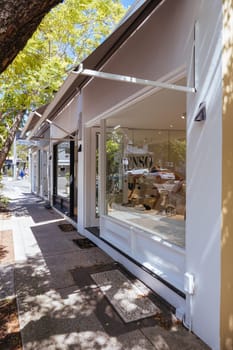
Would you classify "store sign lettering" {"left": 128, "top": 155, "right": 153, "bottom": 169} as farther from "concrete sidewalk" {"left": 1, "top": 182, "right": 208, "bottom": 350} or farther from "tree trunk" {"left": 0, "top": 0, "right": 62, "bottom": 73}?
"tree trunk" {"left": 0, "top": 0, "right": 62, "bottom": 73}

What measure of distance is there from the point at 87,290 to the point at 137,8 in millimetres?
3530

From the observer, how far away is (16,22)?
5.67 feet

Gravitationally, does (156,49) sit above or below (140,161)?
above

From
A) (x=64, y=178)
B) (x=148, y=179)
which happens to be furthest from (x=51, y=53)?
(x=148, y=179)

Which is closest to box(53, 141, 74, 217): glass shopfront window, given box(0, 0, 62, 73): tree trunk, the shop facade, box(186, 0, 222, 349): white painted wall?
the shop facade

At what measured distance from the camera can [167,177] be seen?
6.82 meters

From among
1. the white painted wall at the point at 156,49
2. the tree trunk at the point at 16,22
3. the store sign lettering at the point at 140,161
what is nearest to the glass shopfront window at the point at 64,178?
the store sign lettering at the point at 140,161

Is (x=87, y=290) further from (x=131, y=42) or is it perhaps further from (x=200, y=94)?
(x=131, y=42)

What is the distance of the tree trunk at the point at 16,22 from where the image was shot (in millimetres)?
1674

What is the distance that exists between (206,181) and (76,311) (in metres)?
2.09

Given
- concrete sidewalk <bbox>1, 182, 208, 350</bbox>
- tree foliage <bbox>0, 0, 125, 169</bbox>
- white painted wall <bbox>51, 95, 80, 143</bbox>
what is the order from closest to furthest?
concrete sidewalk <bbox>1, 182, 208, 350</bbox> < tree foliage <bbox>0, 0, 125, 169</bbox> < white painted wall <bbox>51, 95, 80, 143</bbox>

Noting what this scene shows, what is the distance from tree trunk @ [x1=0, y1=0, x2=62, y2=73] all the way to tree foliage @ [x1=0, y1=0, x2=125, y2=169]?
3.23 m

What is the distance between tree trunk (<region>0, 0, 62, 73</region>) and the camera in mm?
1674

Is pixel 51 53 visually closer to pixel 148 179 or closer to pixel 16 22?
pixel 148 179
